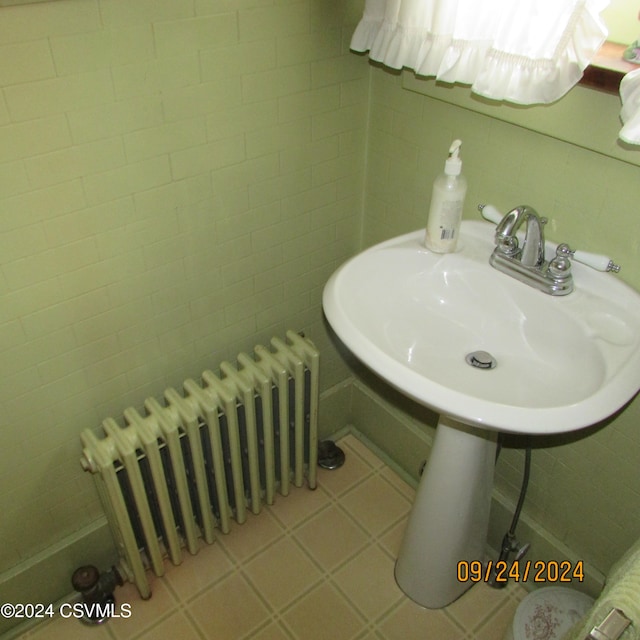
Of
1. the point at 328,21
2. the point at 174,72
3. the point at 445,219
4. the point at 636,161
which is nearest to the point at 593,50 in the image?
the point at 636,161

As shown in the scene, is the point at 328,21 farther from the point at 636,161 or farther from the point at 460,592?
the point at 460,592

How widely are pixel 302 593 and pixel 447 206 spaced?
1135 millimetres

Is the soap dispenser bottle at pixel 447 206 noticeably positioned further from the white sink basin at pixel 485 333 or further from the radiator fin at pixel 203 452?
the radiator fin at pixel 203 452

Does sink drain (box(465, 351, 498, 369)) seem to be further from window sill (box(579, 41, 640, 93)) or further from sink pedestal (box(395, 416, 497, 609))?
window sill (box(579, 41, 640, 93))

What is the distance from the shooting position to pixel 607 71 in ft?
3.56

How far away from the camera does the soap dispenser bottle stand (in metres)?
1.28

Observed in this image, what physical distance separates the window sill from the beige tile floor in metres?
1.34

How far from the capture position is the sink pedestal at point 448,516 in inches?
54.9

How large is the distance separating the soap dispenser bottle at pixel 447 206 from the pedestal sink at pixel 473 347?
0.12ft
